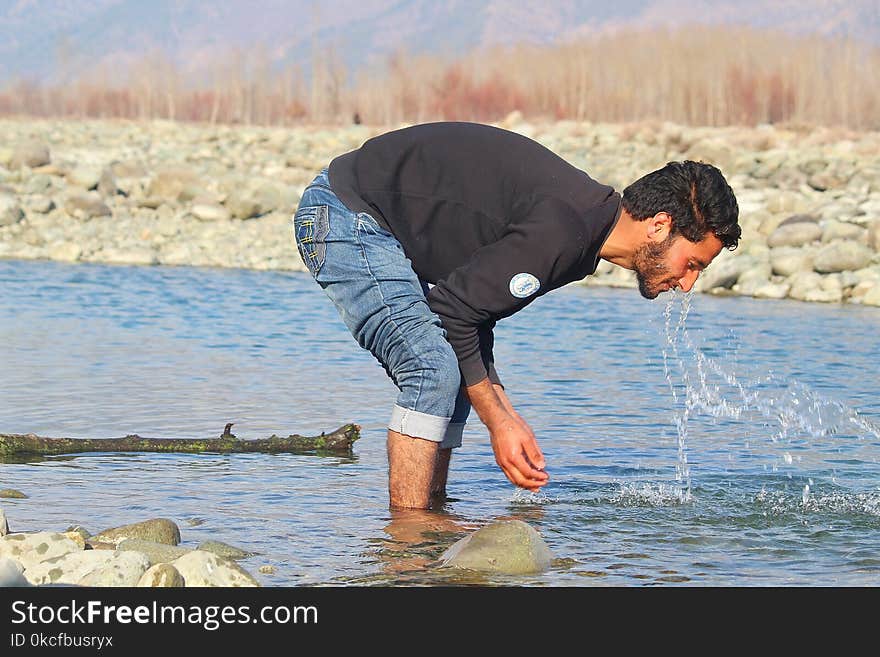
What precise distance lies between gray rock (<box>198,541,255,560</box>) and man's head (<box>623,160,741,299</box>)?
5.13ft

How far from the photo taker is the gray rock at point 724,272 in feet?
49.2

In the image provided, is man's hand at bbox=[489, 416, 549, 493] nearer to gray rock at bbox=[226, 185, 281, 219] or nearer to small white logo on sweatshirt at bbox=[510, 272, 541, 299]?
small white logo on sweatshirt at bbox=[510, 272, 541, 299]

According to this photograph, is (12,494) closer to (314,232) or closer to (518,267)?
(314,232)

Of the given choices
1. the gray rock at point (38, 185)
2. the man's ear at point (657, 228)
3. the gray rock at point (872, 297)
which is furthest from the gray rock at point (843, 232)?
the man's ear at point (657, 228)

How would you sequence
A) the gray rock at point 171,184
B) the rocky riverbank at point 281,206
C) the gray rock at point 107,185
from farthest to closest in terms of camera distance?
1. the gray rock at point 107,185
2. the gray rock at point 171,184
3. the rocky riverbank at point 281,206

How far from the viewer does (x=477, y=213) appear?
4.38m

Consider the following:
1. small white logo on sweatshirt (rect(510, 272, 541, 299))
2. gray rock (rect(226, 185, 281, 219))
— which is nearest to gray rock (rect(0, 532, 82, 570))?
small white logo on sweatshirt (rect(510, 272, 541, 299))

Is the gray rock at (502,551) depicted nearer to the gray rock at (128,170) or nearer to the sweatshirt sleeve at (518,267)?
the sweatshirt sleeve at (518,267)

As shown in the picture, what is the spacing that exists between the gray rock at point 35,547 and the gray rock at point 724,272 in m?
11.2

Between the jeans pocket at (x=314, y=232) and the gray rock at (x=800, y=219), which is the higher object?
the gray rock at (x=800, y=219)

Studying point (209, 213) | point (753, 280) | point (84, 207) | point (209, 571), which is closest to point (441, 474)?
point (209, 571)

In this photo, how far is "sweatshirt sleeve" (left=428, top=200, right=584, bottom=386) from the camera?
4117 mm

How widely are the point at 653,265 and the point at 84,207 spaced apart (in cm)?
1580
